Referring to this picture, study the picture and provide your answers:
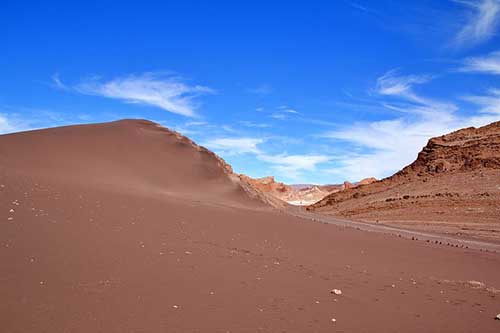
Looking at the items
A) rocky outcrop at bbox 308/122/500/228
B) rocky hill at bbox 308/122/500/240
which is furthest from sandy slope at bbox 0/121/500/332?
rocky outcrop at bbox 308/122/500/228

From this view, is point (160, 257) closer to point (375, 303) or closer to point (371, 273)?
point (375, 303)

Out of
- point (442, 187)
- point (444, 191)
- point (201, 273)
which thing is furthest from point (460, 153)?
point (201, 273)

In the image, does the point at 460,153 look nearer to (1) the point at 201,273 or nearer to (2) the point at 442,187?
(2) the point at 442,187

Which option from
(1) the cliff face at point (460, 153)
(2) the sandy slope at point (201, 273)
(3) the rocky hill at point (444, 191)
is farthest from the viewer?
(1) the cliff face at point (460, 153)

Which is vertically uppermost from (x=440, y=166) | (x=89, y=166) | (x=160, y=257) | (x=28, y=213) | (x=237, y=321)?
(x=440, y=166)

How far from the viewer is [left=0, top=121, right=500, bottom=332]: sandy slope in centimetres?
498

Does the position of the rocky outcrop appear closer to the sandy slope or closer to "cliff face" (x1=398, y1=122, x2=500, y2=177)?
"cliff face" (x1=398, y1=122, x2=500, y2=177)

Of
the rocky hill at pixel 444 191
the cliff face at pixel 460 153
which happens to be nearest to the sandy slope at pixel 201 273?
the rocky hill at pixel 444 191

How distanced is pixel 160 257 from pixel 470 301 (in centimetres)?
501

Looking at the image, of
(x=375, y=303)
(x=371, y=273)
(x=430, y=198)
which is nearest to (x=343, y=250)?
(x=371, y=273)

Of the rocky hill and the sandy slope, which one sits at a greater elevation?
the rocky hill

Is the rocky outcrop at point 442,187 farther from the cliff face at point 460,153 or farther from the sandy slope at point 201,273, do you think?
the sandy slope at point 201,273

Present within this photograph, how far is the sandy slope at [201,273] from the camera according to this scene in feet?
16.3

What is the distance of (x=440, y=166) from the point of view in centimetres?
4925
